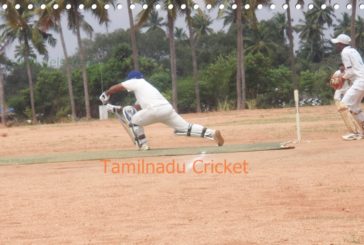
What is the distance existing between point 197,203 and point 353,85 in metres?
6.73

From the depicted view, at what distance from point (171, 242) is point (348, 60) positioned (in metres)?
8.28

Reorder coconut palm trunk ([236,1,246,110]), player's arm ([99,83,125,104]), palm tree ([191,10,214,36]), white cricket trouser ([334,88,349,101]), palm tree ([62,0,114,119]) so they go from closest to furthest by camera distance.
→ player's arm ([99,83,125,104]) → white cricket trouser ([334,88,349,101]) → coconut palm trunk ([236,1,246,110]) → palm tree ([62,0,114,119]) → palm tree ([191,10,214,36])

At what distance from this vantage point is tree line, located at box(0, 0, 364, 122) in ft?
141

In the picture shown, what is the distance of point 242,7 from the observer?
45.0 metres

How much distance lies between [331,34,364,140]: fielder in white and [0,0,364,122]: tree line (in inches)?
976

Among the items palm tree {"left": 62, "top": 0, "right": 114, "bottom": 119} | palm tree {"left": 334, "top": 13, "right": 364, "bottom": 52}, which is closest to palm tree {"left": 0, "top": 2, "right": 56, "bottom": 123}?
palm tree {"left": 62, "top": 0, "right": 114, "bottom": 119}

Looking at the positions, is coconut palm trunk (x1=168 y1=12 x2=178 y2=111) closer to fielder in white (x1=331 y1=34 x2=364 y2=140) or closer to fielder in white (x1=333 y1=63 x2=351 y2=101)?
fielder in white (x1=333 y1=63 x2=351 y2=101)

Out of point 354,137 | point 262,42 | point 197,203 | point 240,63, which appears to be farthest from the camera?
point 262,42

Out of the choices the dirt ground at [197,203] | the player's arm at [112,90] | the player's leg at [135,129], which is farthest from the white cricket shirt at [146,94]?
the dirt ground at [197,203]

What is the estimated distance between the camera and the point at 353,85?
13344 millimetres

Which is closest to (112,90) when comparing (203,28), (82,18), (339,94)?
(339,94)

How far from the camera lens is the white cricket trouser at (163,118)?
507 inches

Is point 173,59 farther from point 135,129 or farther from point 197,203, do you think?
point 197,203

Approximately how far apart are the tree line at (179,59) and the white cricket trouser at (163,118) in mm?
26152
